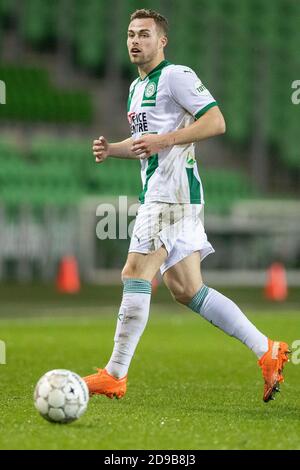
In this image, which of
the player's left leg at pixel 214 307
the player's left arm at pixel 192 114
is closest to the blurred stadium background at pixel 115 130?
the player's left leg at pixel 214 307

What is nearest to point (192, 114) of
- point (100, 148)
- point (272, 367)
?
point (100, 148)

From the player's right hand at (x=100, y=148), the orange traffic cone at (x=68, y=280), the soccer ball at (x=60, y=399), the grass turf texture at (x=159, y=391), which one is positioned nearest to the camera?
the grass turf texture at (x=159, y=391)

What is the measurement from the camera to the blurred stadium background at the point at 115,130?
68.4 ft

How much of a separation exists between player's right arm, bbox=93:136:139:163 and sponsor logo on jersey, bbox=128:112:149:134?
0.55ft

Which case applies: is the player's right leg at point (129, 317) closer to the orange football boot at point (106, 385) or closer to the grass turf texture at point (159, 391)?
the orange football boot at point (106, 385)

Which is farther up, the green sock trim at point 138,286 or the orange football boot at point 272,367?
the green sock trim at point 138,286

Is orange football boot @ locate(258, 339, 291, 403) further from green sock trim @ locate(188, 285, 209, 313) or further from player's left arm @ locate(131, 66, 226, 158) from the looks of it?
player's left arm @ locate(131, 66, 226, 158)

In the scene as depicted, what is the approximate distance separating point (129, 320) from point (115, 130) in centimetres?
1747

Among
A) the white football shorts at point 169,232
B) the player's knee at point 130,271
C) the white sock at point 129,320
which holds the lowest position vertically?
the white sock at point 129,320

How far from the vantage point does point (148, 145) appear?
6.32 meters

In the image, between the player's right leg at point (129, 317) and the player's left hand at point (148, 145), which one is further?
the player's right leg at point (129, 317)

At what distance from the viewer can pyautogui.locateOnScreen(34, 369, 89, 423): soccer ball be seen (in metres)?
5.59

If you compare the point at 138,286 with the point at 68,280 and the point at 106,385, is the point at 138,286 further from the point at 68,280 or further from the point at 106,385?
the point at 68,280
